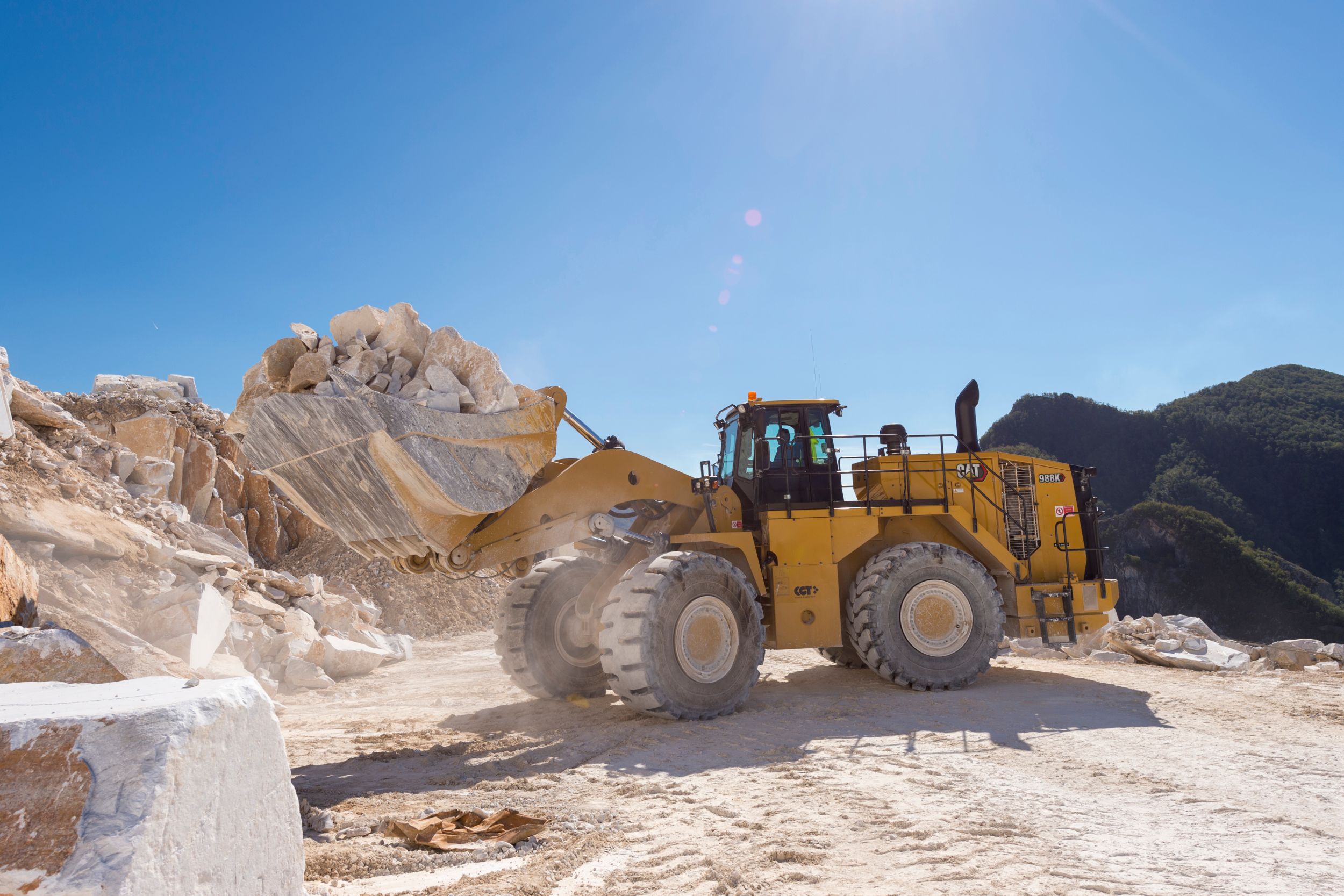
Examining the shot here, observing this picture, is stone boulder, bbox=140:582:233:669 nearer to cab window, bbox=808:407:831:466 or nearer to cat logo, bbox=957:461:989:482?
cab window, bbox=808:407:831:466

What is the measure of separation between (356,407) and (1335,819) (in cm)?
653

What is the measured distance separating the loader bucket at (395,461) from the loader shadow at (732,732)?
1760mm

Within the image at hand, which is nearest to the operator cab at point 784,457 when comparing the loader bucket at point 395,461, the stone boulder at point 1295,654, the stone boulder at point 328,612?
the loader bucket at point 395,461

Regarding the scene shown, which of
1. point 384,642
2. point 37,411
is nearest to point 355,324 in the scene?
point 384,642

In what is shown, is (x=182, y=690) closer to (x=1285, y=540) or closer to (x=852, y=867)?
(x=852, y=867)

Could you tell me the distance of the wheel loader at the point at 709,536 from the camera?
6.25 metres

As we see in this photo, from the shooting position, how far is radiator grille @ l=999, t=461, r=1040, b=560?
9.94 m

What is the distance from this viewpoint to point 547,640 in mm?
8750

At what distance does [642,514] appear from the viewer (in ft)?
28.8

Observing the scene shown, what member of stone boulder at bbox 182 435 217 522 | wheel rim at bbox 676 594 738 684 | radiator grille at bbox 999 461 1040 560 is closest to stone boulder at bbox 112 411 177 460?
stone boulder at bbox 182 435 217 522

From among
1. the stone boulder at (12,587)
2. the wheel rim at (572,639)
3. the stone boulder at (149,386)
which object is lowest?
the wheel rim at (572,639)

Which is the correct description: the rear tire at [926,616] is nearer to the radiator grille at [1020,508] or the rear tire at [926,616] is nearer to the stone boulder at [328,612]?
the radiator grille at [1020,508]

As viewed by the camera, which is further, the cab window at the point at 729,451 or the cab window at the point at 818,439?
the cab window at the point at 729,451

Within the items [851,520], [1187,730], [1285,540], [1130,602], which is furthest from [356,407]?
[1285,540]
